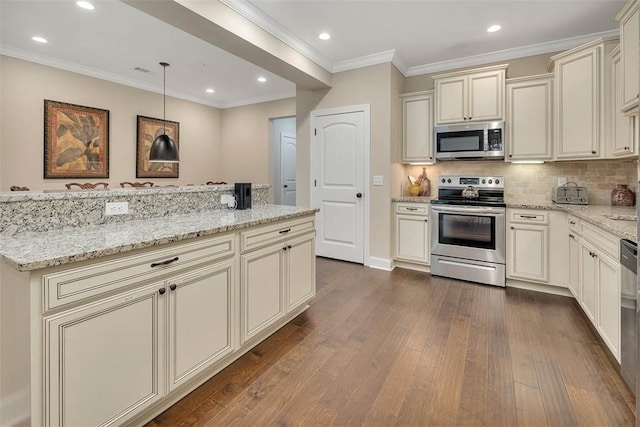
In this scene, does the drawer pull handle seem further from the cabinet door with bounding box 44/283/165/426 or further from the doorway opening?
the doorway opening

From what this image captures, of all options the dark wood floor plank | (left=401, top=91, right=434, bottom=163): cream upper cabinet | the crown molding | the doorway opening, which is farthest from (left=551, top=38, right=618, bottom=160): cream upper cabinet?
the doorway opening

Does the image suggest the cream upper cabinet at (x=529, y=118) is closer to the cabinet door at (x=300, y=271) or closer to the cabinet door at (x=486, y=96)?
the cabinet door at (x=486, y=96)

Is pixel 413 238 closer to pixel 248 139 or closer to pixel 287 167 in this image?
pixel 287 167

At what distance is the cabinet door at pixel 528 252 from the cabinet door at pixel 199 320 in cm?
300

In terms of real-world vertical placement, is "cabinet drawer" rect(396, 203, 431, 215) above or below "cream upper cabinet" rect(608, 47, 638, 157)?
below

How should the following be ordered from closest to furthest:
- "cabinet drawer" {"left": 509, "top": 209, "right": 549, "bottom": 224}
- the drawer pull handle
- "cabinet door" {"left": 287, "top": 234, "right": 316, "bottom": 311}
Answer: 1. the drawer pull handle
2. "cabinet door" {"left": 287, "top": 234, "right": 316, "bottom": 311}
3. "cabinet drawer" {"left": 509, "top": 209, "right": 549, "bottom": 224}

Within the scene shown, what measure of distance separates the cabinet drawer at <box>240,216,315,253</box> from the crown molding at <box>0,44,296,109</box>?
4.16m

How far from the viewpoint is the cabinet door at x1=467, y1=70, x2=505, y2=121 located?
3648mm

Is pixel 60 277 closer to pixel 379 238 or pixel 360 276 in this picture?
pixel 360 276

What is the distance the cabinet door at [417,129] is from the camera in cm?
415

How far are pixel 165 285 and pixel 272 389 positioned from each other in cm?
85

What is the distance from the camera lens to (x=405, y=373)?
196 cm

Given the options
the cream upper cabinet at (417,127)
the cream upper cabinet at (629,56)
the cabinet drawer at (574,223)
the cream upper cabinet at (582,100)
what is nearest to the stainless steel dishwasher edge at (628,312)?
the cabinet drawer at (574,223)

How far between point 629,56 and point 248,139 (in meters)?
5.82
